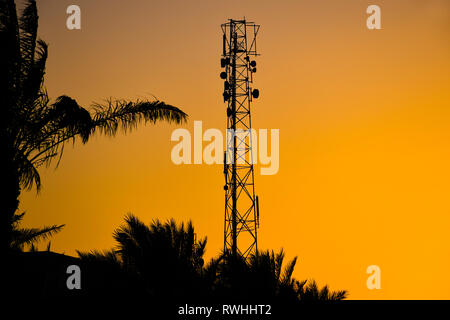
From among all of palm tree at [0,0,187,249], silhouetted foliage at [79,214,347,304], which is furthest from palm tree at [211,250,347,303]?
→ palm tree at [0,0,187,249]

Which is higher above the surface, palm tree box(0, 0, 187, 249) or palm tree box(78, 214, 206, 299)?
palm tree box(0, 0, 187, 249)

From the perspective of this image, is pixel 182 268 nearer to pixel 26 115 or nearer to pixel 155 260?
pixel 155 260

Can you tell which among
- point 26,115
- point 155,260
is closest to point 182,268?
point 155,260

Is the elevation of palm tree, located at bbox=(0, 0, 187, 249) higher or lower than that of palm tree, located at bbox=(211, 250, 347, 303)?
higher

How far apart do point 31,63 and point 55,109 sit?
1576mm

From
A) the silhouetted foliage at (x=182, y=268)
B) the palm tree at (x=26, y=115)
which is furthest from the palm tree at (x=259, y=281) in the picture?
the palm tree at (x=26, y=115)

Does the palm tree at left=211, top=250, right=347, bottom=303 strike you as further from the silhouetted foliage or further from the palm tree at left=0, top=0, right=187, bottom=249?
the palm tree at left=0, top=0, right=187, bottom=249

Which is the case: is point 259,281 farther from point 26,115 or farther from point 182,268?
point 26,115

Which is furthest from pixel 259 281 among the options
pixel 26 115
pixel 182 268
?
pixel 26 115

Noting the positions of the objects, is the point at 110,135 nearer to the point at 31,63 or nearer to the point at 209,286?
the point at 31,63

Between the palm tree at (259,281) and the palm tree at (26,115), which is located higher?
the palm tree at (26,115)

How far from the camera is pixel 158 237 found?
564 inches

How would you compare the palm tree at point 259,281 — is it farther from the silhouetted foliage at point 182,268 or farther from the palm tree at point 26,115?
the palm tree at point 26,115
